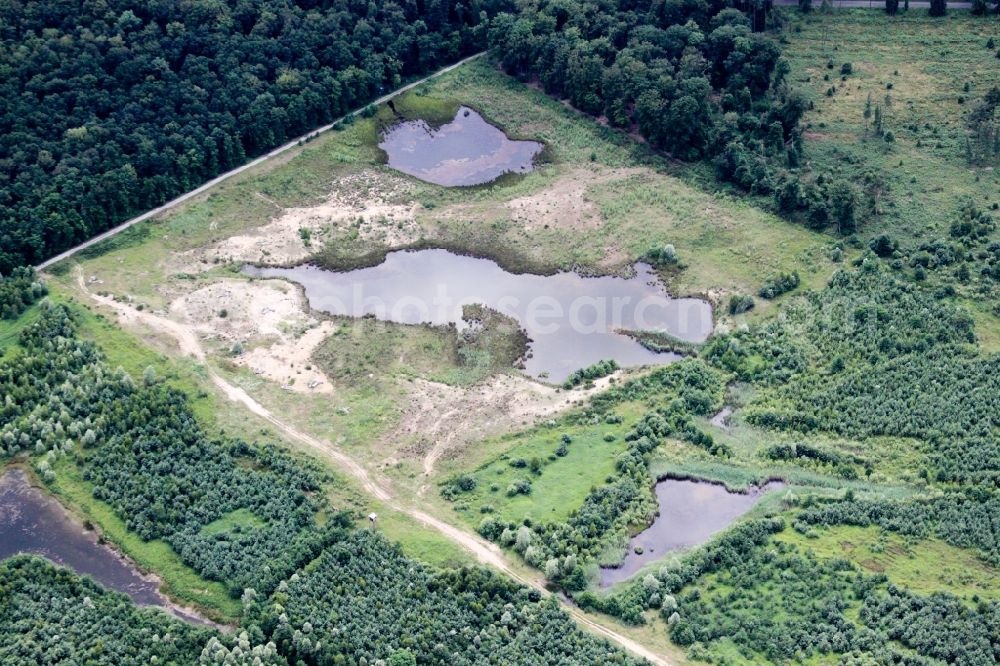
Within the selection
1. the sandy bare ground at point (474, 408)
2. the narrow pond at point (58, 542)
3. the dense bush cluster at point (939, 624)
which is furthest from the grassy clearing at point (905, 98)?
the narrow pond at point (58, 542)

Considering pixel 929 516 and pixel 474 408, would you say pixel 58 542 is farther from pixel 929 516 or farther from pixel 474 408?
pixel 929 516

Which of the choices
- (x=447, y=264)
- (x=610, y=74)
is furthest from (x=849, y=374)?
(x=610, y=74)

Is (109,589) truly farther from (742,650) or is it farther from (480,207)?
(480,207)

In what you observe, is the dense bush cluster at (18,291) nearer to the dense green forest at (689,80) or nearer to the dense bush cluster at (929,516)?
the dense green forest at (689,80)

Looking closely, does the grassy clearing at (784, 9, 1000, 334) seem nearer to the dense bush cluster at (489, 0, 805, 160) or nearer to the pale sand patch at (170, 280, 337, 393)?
the dense bush cluster at (489, 0, 805, 160)

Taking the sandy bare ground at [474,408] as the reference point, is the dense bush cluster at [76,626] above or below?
below

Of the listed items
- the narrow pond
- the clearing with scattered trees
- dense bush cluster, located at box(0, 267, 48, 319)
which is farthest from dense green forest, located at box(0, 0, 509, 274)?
the narrow pond

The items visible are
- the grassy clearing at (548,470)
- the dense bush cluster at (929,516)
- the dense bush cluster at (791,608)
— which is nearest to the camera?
the dense bush cluster at (791,608)
